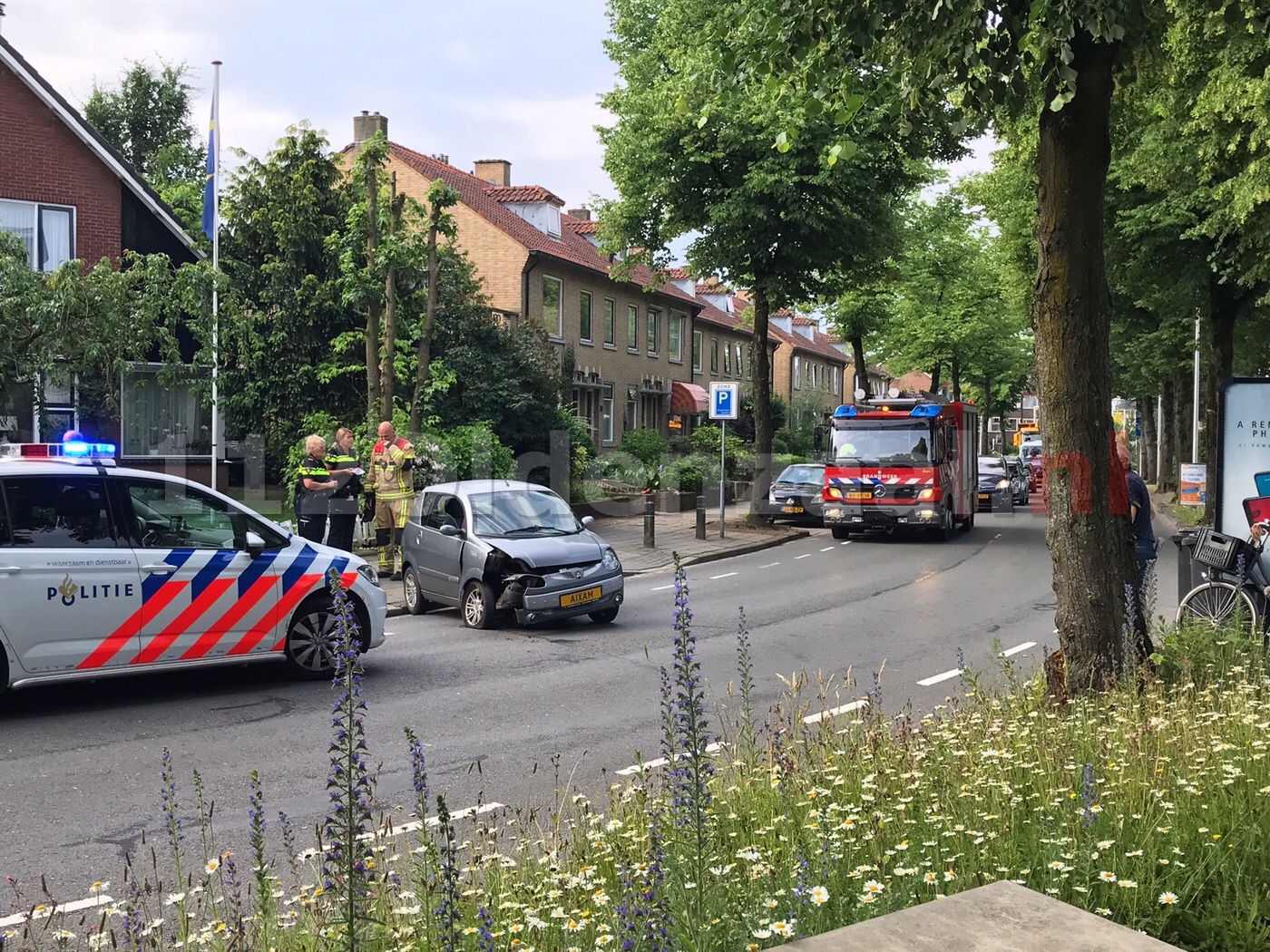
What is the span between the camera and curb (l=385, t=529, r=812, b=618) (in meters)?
14.6

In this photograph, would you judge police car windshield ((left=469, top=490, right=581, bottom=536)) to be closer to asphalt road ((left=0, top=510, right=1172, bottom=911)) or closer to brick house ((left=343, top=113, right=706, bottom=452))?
asphalt road ((left=0, top=510, right=1172, bottom=911))

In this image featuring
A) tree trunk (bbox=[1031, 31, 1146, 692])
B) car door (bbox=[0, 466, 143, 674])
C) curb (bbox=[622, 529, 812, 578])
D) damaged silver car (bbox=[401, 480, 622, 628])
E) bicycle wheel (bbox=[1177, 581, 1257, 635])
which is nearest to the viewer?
tree trunk (bbox=[1031, 31, 1146, 692])

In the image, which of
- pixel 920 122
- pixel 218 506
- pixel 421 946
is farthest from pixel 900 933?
Answer: pixel 218 506

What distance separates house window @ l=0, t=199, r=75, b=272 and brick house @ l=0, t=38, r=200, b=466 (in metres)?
0.02

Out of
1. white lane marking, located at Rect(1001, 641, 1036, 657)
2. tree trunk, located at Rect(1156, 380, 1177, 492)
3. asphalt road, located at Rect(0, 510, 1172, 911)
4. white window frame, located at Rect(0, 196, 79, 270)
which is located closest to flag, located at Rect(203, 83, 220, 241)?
white window frame, located at Rect(0, 196, 79, 270)

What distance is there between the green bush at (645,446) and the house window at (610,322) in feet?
12.9

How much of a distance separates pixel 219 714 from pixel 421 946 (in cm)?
548

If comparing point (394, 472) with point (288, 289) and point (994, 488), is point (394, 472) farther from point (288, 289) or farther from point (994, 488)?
point (994, 488)

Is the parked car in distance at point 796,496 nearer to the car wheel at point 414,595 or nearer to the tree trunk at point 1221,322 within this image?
the tree trunk at point 1221,322

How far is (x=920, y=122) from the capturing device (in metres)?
7.82

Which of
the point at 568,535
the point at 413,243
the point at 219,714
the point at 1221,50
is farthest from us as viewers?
the point at 413,243

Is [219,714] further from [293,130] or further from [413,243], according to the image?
[293,130]

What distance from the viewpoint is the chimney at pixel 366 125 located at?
36.5 m

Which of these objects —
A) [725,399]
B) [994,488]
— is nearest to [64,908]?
[725,399]
